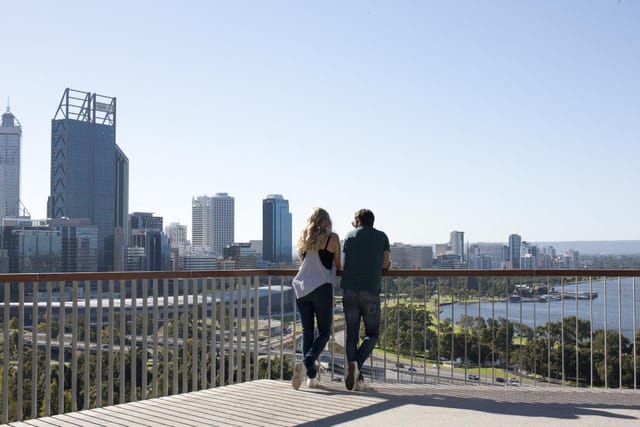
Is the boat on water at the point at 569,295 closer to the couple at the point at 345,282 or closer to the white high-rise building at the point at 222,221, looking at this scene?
the couple at the point at 345,282

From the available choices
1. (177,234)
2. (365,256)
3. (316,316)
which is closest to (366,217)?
(365,256)

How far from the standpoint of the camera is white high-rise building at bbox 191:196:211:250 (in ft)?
326

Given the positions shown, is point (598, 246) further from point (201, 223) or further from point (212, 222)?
point (212, 222)

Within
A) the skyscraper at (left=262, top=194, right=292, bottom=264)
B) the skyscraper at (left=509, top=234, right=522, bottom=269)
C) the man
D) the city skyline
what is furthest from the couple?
the skyscraper at (left=262, top=194, right=292, bottom=264)

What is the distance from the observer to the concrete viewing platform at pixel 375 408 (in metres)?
4.45

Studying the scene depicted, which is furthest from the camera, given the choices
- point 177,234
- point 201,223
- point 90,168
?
point 90,168

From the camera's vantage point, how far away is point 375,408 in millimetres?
4863

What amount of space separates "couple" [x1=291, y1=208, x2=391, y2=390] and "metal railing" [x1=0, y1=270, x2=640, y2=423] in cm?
23

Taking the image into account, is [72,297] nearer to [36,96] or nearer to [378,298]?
[378,298]

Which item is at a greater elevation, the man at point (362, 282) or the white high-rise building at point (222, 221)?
the white high-rise building at point (222, 221)

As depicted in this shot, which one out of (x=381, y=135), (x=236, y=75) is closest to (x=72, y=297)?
(x=236, y=75)

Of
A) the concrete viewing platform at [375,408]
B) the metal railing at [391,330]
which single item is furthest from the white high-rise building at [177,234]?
the concrete viewing platform at [375,408]

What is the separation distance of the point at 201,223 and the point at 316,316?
10000cm

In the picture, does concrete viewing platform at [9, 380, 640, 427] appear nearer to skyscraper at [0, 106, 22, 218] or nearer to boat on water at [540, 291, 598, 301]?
boat on water at [540, 291, 598, 301]
